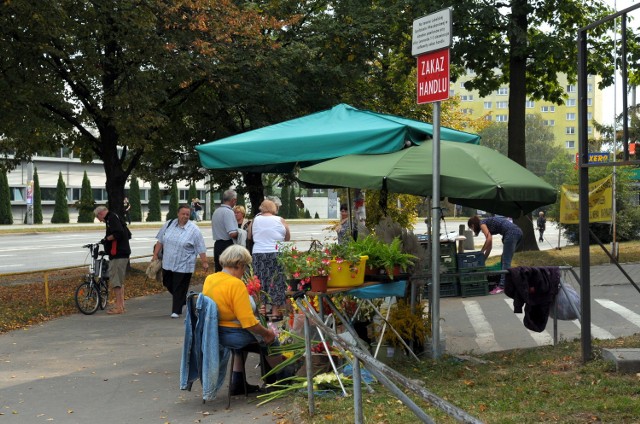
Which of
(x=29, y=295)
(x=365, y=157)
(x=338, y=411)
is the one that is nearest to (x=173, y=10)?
(x=29, y=295)

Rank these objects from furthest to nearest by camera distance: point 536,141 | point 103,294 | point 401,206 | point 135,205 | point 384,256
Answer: point 536,141
point 135,205
point 401,206
point 103,294
point 384,256

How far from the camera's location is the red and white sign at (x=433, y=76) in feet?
28.8

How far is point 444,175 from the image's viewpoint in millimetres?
8719

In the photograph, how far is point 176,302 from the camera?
45.8 ft

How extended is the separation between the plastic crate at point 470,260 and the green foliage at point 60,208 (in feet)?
175

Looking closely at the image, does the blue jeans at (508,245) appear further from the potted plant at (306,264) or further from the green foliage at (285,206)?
the green foliage at (285,206)

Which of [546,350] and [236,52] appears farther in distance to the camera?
[236,52]

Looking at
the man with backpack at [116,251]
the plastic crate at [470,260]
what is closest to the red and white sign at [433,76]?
the plastic crate at [470,260]

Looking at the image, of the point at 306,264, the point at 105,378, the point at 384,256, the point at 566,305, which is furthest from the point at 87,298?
the point at 566,305

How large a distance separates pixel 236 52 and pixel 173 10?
8.19 feet

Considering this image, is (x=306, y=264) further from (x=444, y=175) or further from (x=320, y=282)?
(x=444, y=175)

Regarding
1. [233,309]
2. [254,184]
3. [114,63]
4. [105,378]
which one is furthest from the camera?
[254,184]

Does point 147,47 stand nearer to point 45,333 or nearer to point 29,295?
point 29,295

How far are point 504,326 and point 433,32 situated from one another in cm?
539
